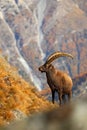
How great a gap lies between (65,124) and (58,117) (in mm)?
85

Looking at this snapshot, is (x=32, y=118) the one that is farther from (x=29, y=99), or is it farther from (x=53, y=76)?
(x=53, y=76)

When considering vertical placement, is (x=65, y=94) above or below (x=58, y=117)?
below

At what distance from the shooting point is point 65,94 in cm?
2811

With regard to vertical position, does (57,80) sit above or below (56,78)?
below

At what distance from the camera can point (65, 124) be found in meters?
2.64

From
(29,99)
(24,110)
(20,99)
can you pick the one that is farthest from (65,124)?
(29,99)

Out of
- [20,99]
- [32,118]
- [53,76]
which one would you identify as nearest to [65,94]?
[53,76]

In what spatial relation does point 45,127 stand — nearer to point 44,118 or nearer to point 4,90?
point 44,118

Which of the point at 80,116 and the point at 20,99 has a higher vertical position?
the point at 80,116

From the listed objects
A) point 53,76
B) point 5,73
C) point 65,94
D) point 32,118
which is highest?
point 32,118

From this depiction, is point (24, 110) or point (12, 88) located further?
point (12, 88)

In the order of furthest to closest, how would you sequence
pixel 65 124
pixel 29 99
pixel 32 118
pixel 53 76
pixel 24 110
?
pixel 53 76
pixel 29 99
pixel 24 110
pixel 32 118
pixel 65 124

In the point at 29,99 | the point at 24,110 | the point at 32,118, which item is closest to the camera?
the point at 32,118

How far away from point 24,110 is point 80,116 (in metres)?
18.7
